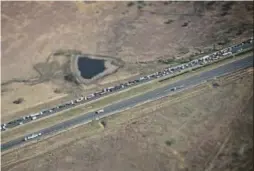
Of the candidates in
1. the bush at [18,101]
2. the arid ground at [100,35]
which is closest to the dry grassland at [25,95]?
the arid ground at [100,35]

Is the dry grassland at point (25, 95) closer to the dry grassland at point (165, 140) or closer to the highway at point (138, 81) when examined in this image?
the highway at point (138, 81)

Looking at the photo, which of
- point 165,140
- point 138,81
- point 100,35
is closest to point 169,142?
point 165,140

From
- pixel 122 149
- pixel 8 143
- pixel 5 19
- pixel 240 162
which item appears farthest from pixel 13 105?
pixel 240 162

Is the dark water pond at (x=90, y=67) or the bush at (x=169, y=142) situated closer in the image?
the bush at (x=169, y=142)

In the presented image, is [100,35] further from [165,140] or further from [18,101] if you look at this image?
[165,140]

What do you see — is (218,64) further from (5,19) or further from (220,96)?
(5,19)

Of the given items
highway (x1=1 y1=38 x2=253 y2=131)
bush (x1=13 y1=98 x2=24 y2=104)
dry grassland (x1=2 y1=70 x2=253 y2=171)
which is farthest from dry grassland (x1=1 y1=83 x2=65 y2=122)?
dry grassland (x1=2 y1=70 x2=253 y2=171)

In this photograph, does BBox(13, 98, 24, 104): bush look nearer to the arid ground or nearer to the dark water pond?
the arid ground
